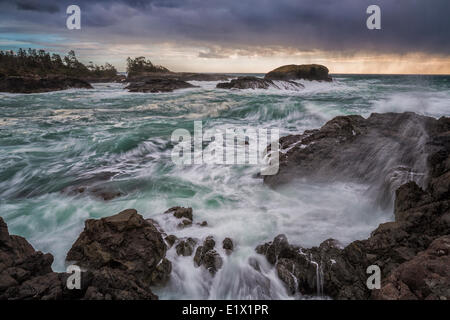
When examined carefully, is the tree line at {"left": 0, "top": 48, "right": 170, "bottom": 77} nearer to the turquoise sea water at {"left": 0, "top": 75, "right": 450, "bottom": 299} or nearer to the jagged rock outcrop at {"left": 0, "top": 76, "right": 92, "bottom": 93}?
the jagged rock outcrop at {"left": 0, "top": 76, "right": 92, "bottom": 93}

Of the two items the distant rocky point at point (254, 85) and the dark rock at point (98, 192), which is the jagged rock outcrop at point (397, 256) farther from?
the distant rocky point at point (254, 85)

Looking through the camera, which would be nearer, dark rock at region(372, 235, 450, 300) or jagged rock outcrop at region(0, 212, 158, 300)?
dark rock at region(372, 235, 450, 300)

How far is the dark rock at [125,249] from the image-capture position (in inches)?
121

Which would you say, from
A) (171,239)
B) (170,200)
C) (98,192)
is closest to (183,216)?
(171,239)

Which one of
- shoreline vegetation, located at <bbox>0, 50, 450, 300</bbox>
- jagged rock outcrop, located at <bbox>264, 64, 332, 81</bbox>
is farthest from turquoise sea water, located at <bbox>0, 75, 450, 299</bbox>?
jagged rock outcrop, located at <bbox>264, 64, 332, 81</bbox>

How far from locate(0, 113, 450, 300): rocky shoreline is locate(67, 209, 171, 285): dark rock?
0.04 feet

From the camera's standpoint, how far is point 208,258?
354 cm

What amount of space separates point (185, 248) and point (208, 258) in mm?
383

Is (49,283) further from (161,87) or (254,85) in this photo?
(161,87)

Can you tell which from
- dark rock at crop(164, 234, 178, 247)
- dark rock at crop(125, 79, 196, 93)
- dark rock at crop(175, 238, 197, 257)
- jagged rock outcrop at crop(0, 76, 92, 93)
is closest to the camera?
dark rock at crop(175, 238, 197, 257)

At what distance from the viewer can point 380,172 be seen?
5246 millimetres

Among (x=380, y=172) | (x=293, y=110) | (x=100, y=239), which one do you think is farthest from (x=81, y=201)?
(x=293, y=110)

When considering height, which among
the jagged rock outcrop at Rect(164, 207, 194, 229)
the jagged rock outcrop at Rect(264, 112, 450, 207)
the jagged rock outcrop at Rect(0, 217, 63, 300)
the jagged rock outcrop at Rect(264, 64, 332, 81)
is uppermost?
the jagged rock outcrop at Rect(264, 64, 332, 81)

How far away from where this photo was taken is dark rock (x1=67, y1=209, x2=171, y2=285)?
121 inches
